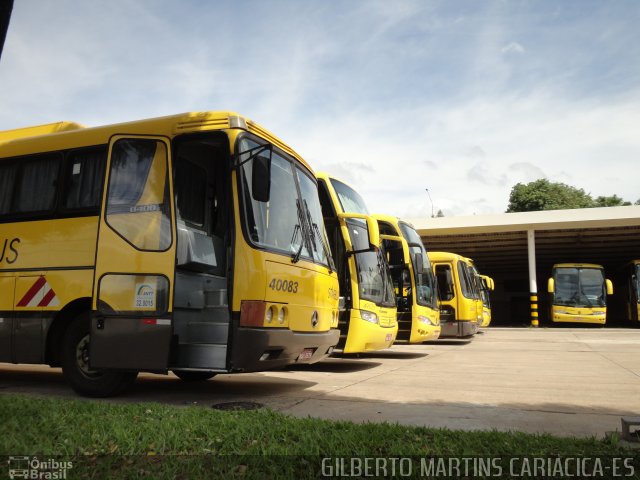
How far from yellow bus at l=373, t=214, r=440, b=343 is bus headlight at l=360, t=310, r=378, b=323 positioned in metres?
2.07

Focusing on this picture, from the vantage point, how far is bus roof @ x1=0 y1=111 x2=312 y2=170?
20.0 ft

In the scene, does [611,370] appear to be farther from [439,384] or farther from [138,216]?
[138,216]

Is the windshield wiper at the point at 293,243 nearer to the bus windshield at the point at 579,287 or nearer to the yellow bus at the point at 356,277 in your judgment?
the yellow bus at the point at 356,277

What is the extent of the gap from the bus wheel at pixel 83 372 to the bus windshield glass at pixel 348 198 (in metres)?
4.71

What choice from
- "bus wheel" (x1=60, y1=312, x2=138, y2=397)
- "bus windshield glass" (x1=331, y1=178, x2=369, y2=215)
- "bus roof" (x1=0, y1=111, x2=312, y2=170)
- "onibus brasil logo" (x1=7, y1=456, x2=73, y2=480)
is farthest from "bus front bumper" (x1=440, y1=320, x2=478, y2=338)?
"onibus brasil logo" (x1=7, y1=456, x2=73, y2=480)

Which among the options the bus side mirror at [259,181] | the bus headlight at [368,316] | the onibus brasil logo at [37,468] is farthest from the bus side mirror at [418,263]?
the onibus brasil logo at [37,468]

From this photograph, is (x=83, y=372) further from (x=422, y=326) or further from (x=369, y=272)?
(x=422, y=326)

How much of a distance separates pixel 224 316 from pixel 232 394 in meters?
1.42

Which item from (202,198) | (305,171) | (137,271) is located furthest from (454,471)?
→ (305,171)

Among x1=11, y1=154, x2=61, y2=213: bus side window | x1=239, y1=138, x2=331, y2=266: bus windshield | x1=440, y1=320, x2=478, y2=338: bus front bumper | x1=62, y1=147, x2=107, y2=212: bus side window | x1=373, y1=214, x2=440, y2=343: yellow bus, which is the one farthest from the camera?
x1=440, y1=320, x2=478, y2=338: bus front bumper

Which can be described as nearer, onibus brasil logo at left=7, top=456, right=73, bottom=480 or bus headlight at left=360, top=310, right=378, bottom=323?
onibus brasil logo at left=7, top=456, right=73, bottom=480

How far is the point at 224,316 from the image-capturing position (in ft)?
19.5

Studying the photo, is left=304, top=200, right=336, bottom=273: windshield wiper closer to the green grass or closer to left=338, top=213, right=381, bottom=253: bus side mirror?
left=338, top=213, right=381, bottom=253: bus side mirror

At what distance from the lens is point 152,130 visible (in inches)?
246
